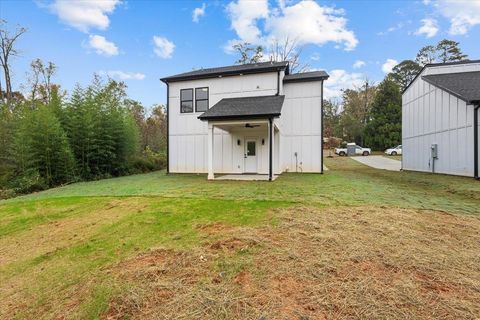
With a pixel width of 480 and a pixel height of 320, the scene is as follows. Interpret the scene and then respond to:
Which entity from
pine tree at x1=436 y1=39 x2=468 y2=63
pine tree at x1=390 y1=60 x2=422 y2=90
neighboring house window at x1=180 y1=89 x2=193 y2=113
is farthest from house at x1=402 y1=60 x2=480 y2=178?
pine tree at x1=390 y1=60 x2=422 y2=90

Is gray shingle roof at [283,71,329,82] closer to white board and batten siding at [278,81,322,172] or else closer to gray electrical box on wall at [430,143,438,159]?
white board and batten siding at [278,81,322,172]

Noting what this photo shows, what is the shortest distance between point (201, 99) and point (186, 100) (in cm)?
81

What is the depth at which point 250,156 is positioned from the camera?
1239 cm

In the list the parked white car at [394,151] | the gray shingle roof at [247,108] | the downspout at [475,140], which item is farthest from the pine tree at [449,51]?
the gray shingle roof at [247,108]

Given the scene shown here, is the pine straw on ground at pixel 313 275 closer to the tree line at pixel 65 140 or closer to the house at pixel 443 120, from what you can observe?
the house at pixel 443 120

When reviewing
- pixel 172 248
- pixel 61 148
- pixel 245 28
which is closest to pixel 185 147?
pixel 61 148

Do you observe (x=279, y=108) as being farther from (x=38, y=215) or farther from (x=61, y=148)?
(x=61, y=148)

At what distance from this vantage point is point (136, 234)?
4.11 metres

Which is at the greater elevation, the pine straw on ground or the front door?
the front door

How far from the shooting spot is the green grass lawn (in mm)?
2643

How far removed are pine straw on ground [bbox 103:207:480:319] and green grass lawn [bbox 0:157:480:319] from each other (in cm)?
15

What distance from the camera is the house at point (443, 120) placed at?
1015 centimetres

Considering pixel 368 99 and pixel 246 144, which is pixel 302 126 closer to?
pixel 246 144

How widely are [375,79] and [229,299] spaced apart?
46.0m
